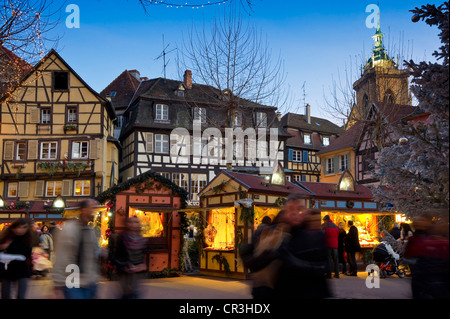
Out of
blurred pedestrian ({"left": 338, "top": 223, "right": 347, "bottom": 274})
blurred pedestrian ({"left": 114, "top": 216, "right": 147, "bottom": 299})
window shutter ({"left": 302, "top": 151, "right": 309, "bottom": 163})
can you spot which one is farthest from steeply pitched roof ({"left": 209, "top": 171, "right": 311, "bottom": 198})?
window shutter ({"left": 302, "top": 151, "right": 309, "bottom": 163})

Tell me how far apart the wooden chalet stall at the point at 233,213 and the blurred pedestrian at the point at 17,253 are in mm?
7515

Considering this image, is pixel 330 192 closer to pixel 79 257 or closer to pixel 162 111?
pixel 79 257

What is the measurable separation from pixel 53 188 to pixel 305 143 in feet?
73.3

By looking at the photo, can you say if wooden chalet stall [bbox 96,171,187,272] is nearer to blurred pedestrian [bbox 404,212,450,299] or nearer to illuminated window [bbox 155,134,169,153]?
blurred pedestrian [bbox 404,212,450,299]

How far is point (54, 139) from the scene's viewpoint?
2991 centimetres

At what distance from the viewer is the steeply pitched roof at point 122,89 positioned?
38.0 meters

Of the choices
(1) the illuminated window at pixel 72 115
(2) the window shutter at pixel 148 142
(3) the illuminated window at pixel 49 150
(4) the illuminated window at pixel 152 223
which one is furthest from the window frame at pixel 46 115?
(4) the illuminated window at pixel 152 223

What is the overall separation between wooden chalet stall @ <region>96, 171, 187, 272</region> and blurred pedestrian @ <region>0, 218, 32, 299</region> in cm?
720

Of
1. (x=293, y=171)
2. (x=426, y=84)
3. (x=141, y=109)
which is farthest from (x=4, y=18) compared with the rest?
(x=293, y=171)

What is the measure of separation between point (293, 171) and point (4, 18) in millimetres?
29824

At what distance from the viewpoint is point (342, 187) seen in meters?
16.9

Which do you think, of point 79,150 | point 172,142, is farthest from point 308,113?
point 79,150

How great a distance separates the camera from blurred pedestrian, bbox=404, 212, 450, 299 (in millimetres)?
4812
